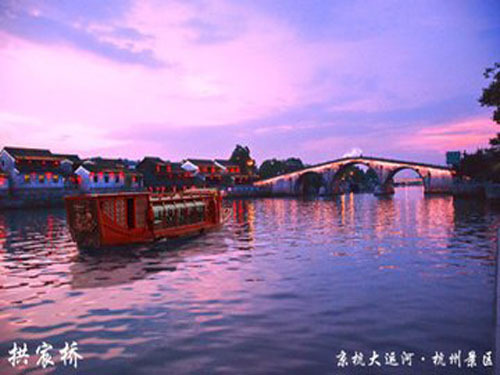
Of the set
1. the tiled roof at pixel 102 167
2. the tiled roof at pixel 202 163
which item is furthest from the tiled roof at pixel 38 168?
the tiled roof at pixel 202 163

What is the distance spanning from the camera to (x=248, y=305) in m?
11.2

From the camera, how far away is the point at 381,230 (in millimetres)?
29625

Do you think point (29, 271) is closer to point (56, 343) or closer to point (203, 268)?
point (203, 268)

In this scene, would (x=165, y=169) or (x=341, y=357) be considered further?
(x=165, y=169)

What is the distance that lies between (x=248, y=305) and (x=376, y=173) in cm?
11503

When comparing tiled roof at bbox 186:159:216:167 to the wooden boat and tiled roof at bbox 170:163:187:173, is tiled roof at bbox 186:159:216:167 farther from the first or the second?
the wooden boat

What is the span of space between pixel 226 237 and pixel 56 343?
62.7 feet

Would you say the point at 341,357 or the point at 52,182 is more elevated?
the point at 52,182

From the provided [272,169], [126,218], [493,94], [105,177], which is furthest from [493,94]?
[272,169]

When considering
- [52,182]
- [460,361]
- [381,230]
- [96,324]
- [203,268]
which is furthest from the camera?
[52,182]

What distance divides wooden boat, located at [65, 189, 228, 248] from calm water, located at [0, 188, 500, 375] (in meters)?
1.34

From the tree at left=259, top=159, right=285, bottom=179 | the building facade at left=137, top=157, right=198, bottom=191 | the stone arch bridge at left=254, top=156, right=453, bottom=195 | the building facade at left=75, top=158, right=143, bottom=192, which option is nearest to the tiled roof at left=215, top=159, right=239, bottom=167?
the stone arch bridge at left=254, top=156, right=453, bottom=195

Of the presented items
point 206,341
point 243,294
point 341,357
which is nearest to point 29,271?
point 243,294

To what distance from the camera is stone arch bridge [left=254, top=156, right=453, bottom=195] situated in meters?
105
